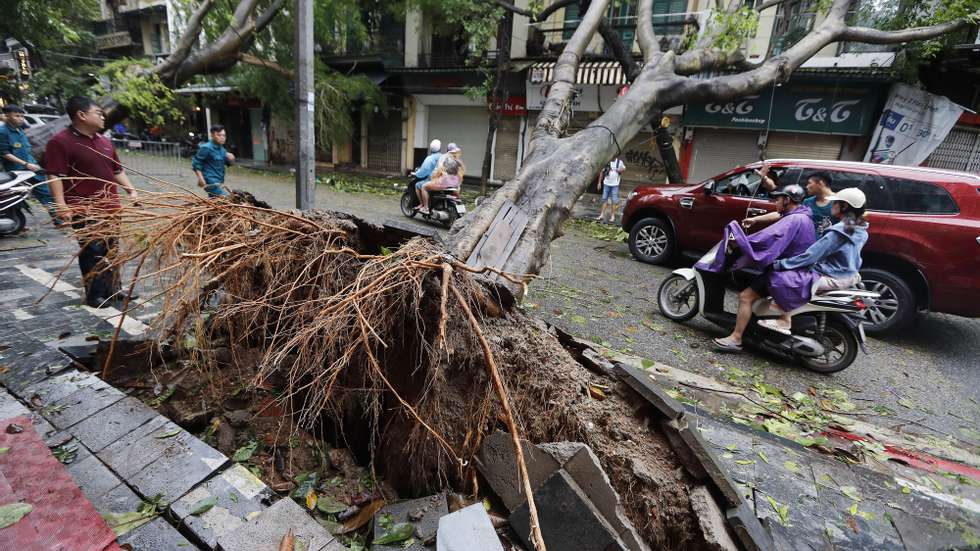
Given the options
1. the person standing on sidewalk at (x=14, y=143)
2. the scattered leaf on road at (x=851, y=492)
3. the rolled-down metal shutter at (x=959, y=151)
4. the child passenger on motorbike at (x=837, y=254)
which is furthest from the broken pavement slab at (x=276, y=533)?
the rolled-down metal shutter at (x=959, y=151)

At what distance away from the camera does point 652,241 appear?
7957 millimetres

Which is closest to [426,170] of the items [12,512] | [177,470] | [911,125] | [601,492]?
[177,470]

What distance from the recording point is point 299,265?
292 cm

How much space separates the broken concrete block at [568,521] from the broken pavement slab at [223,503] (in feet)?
4.43

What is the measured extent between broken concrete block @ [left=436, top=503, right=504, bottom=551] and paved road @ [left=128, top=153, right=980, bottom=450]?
3096 mm

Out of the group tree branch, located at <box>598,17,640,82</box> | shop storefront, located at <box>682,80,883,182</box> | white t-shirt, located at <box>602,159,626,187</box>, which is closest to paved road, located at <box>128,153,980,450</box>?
white t-shirt, located at <box>602,159,626,187</box>

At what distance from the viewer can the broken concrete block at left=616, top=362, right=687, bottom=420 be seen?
2320 millimetres

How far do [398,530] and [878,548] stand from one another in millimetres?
2643

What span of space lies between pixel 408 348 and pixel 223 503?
3.86 feet

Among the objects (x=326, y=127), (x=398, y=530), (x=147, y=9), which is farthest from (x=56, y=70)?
(x=398, y=530)

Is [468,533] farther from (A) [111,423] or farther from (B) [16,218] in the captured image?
(B) [16,218]

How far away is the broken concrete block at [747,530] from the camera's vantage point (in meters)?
1.98

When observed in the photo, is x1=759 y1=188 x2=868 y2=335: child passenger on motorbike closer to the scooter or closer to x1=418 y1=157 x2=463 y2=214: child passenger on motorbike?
the scooter

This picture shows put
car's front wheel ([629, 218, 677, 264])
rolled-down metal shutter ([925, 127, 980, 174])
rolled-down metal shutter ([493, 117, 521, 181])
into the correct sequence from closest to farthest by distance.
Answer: car's front wheel ([629, 218, 677, 264]) → rolled-down metal shutter ([925, 127, 980, 174]) → rolled-down metal shutter ([493, 117, 521, 181])
